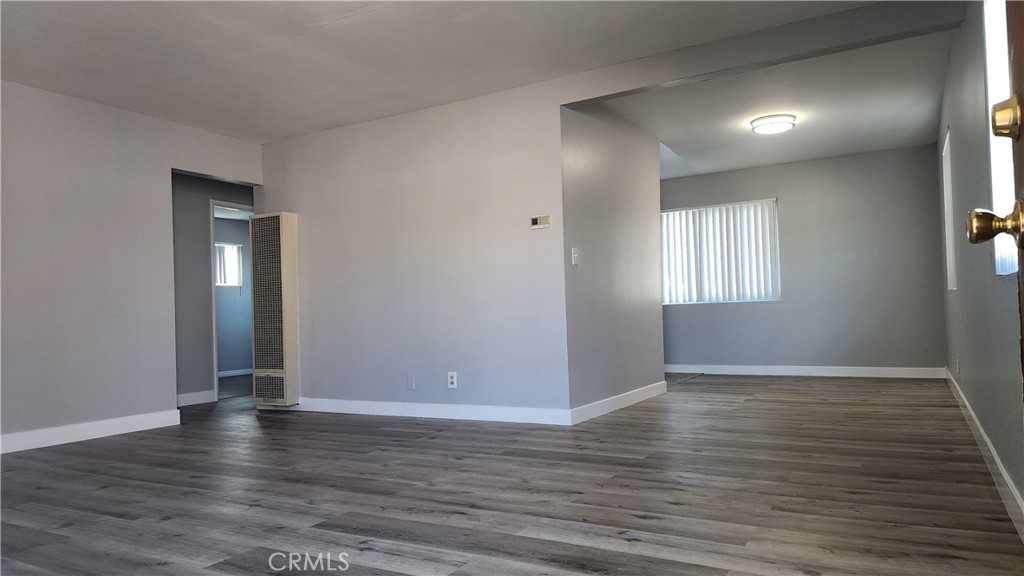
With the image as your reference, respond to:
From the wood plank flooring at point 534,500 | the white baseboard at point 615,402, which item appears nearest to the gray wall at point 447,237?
the white baseboard at point 615,402

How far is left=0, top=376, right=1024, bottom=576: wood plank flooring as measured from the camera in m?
2.12

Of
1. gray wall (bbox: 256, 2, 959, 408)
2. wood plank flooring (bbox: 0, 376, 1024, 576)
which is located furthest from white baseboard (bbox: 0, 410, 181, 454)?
gray wall (bbox: 256, 2, 959, 408)

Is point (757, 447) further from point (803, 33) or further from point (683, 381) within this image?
point (683, 381)

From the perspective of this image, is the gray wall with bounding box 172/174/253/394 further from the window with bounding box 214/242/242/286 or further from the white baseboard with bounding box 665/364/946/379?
the white baseboard with bounding box 665/364/946/379

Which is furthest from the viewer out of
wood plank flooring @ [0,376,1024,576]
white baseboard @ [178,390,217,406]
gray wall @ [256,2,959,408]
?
white baseboard @ [178,390,217,406]

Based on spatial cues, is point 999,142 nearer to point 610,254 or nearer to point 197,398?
point 610,254

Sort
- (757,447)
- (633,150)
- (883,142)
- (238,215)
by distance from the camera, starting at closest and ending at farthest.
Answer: (757,447) → (633,150) → (883,142) → (238,215)

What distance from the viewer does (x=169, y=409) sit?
5320 mm

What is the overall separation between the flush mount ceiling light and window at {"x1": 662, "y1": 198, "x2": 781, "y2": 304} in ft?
7.10

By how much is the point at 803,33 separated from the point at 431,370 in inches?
137

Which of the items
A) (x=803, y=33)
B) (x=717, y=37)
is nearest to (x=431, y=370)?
(x=717, y=37)

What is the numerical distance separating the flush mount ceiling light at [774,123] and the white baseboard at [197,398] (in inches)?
232

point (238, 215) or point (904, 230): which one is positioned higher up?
point (238, 215)

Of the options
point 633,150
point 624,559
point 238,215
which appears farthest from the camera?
point 238,215
